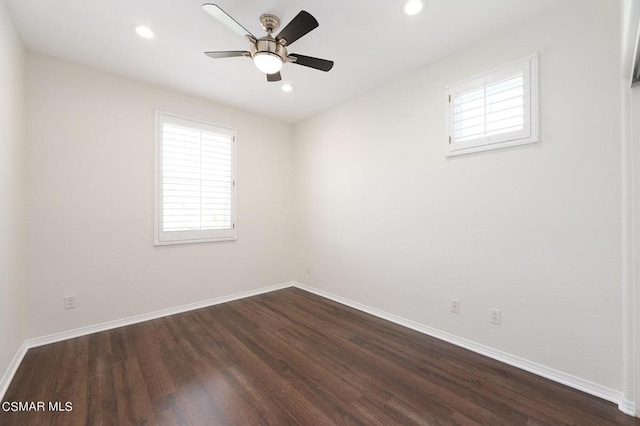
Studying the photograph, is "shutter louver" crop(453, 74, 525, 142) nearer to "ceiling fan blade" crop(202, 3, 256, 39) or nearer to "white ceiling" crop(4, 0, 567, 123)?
"white ceiling" crop(4, 0, 567, 123)

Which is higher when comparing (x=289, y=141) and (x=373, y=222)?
(x=289, y=141)

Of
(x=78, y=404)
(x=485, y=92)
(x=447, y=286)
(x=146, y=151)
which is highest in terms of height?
(x=485, y=92)

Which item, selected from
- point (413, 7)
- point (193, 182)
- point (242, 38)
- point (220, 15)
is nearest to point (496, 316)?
point (413, 7)

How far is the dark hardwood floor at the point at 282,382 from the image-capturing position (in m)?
1.61

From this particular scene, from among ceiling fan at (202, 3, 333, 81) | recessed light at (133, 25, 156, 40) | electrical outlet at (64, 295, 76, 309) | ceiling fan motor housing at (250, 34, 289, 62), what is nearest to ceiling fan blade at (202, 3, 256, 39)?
ceiling fan at (202, 3, 333, 81)

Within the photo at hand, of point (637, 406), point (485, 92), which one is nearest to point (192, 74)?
point (485, 92)

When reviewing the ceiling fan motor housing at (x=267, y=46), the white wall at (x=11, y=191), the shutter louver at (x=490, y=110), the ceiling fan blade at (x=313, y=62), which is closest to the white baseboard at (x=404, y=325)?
the white wall at (x=11, y=191)

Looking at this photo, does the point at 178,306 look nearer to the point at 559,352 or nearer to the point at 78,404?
the point at 78,404

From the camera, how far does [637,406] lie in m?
1.59

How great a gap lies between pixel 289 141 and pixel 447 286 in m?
3.35

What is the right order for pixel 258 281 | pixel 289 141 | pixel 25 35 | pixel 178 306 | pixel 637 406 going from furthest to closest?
pixel 289 141
pixel 258 281
pixel 178 306
pixel 25 35
pixel 637 406

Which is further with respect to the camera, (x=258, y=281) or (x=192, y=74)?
(x=258, y=281)

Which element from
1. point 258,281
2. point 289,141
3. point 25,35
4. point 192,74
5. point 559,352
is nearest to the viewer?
point 559,352

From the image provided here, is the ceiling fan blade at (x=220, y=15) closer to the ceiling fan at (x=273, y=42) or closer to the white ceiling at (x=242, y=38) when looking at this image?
the ceiling fan at (x=273, y=42)
